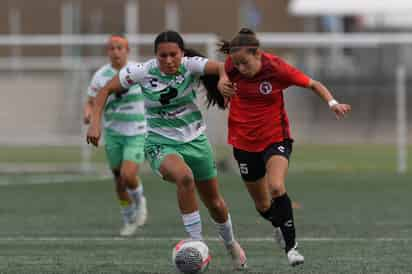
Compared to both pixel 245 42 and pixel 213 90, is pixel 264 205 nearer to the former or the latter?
pixel 213 90

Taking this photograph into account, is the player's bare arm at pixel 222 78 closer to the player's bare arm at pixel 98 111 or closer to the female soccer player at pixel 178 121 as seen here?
the female soccer player at pixel 178 121

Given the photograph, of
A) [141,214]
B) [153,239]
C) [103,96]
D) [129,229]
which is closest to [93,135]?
[103,96]

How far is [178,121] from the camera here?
32.4 feet

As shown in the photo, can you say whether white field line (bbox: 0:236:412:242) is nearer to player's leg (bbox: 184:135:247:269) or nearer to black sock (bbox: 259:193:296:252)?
player's leg (bbox: 184:135:247:269)

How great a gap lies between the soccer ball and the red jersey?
4.44 ft

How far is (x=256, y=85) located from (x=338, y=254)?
169 cm

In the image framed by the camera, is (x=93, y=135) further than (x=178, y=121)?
No

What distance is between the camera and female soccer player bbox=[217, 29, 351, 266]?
948 centimetres

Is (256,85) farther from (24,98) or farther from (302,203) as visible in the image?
(24,98)

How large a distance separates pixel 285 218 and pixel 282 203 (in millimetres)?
125

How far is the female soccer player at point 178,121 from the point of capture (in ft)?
31.6

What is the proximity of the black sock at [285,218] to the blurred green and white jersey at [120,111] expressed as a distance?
14.0 ft

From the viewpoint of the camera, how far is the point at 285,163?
9.76 metres

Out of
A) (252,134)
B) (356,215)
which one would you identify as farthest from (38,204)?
(252,134)
